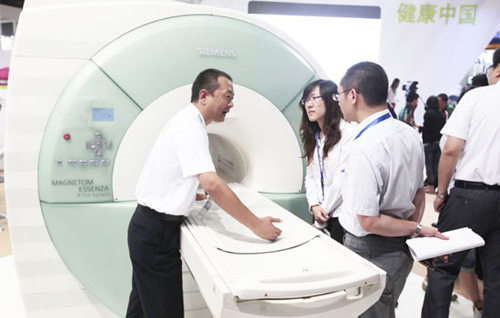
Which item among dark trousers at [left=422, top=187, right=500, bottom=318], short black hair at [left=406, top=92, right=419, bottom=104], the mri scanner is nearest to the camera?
the mri scanner

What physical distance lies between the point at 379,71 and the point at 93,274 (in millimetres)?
1581

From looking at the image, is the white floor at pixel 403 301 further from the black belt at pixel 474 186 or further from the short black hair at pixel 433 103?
the short black hair at pixel 433 103

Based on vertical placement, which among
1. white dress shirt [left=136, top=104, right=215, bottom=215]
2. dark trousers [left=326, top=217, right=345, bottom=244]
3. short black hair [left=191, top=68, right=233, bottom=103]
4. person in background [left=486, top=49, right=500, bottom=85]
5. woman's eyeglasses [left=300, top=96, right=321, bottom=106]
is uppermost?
person in background [left=486, top=49, right=500, bottom=85]

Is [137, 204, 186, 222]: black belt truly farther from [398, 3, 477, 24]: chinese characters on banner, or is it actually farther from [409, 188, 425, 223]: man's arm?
[398, 3, 477, 24]: chinese characters on banner

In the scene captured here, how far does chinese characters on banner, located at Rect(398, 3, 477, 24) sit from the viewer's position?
598 cm

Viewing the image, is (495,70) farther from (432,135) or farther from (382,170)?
(432,135)

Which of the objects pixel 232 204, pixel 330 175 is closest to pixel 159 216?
pixel 232 204

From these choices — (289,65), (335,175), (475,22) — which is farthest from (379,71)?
(475,22)

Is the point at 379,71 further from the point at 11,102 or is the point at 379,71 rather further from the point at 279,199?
the point at 11,102

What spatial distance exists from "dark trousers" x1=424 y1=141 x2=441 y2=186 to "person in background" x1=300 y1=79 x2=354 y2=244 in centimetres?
394

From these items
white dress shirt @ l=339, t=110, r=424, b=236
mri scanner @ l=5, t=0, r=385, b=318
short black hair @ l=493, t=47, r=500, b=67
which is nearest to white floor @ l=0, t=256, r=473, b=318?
mri scanner @ l=5, t=0, r=385, b=318

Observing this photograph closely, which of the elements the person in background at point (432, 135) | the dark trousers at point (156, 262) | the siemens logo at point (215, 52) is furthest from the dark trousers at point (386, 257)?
the person in background at point (432, 135)

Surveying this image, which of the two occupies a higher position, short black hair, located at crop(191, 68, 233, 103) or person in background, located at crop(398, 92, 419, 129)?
short black hair, located at crop(191, 68, 233, 103)

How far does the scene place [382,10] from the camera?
5.86 m
